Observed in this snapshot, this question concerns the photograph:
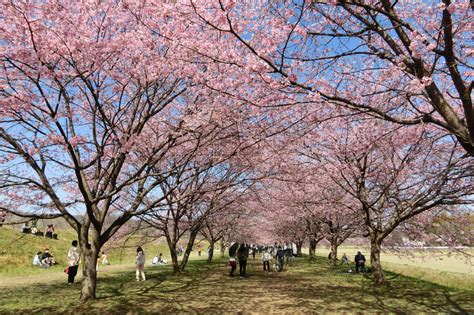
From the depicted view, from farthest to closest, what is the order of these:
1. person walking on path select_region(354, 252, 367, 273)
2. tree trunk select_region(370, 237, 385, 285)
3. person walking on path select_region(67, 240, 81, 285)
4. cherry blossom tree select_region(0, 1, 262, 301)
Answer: person walking on path select_region(354, 252, 367, 273) < person walking on path select_region(67, 240, 81, 285) < tree trunk select_region(370, 237, 385, 285) < cherry blossom tree select_region(0, 1, 262, 301)

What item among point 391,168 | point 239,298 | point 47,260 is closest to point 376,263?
point 391,168

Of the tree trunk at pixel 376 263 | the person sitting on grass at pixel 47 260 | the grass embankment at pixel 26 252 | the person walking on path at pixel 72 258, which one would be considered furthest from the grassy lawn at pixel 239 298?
the person sitting on grass at pixel 47 260

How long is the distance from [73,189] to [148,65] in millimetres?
11177

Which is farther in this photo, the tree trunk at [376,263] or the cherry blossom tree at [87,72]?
the tree trunk at [376,263]

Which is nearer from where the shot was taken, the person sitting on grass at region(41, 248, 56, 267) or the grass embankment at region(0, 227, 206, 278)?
the grass embankment at region(0, 227, 206, 278)

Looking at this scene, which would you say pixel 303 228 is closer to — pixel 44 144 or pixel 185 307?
pixel 185 307

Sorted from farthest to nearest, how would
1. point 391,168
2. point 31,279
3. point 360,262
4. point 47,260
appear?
1. point 47,260
2. point 360,262
3. point 31,279
4. point 391,168

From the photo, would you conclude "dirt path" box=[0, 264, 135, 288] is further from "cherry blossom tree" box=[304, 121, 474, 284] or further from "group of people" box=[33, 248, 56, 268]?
"cherry blossom tree" box=[304, 121, 474, 284]

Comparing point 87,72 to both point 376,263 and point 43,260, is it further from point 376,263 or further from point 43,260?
point 43,260

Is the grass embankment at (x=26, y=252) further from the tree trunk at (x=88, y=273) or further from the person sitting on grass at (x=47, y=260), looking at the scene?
the tree trunk at (x=88, y=273)

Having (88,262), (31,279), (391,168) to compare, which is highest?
(391,168)

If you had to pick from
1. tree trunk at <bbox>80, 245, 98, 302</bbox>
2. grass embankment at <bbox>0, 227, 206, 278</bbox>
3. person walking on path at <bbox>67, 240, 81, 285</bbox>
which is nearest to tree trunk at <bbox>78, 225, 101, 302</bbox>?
tree trunk at <bbox>80, 245, 98, 302</bbox>

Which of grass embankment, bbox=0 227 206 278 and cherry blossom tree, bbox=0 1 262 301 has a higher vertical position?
cherry blossom tree, bbox=0 1 262 301

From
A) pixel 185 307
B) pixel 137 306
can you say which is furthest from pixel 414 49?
pixel 137 306
